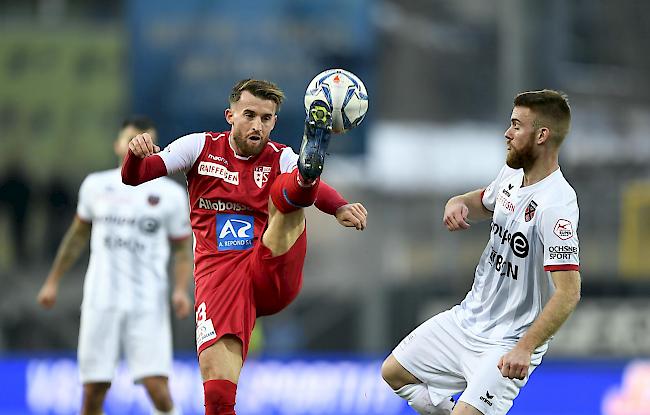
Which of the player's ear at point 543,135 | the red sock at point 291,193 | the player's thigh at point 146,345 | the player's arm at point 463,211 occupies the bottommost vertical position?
the player's thigh at point 146,345

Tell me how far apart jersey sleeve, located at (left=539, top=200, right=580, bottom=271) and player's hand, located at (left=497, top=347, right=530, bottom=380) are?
0.36 metres

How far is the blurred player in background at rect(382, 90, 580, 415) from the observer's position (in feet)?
17.7

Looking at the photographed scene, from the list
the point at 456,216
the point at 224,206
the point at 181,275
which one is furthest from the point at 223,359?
the point at 181,275

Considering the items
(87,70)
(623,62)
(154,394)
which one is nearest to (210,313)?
(154,394)

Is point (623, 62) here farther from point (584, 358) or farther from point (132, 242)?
point (132, 242)

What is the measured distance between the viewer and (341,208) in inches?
224

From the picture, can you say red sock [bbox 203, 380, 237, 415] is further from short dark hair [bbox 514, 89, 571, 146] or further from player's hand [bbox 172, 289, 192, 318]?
player's hand [bbox 172, 289, 192, 318]

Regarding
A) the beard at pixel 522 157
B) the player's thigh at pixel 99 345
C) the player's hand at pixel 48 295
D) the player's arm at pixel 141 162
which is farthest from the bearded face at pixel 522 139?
the player's hand at pixel 48 295

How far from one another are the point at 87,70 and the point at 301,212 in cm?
948

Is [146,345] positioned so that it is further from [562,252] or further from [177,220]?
[562,252]

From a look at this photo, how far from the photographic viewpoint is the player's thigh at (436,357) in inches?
232

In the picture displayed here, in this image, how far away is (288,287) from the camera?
6051 millimetres

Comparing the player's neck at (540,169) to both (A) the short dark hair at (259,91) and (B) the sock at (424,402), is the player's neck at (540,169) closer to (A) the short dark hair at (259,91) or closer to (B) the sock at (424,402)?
(B) the sock at (424,402)

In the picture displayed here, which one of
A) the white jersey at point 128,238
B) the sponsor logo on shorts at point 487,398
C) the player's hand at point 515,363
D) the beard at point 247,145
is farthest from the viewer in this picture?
the white jersey at point 128,238
